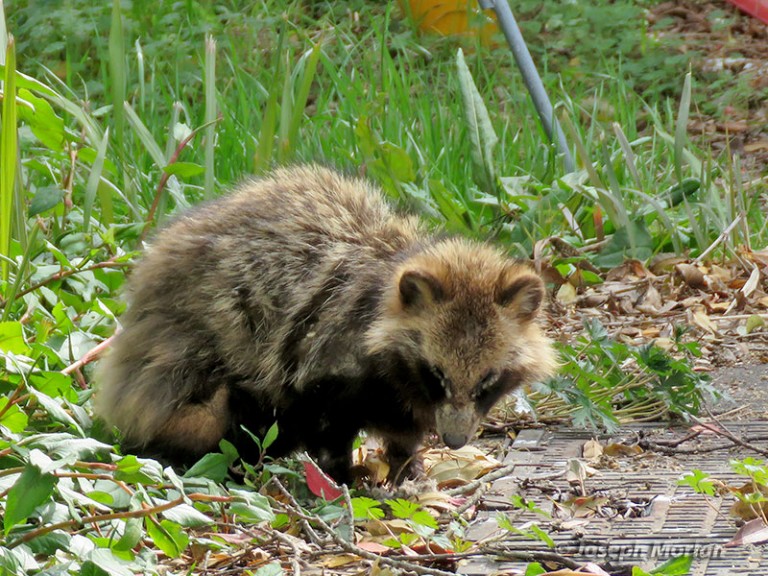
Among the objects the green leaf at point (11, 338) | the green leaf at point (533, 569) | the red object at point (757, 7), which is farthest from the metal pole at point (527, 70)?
the green leaf at point (533, 569)

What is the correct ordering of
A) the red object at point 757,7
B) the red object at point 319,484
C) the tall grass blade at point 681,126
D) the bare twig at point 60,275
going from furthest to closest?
the red object at point 757,7 → the tall grass blade at point 681,126 → the bare twig at point 60,275 → the red object at point 319,484

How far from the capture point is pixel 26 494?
232 cm

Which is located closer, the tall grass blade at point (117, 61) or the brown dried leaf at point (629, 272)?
the tall grass blade at point (117, 61)

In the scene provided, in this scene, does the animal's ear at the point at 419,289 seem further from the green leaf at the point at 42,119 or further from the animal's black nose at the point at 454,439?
the green leaf at the point at 42,119

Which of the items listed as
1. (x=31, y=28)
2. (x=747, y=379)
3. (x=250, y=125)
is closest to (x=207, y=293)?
(x=747, y=379)

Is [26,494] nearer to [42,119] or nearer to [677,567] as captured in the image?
[677,567]

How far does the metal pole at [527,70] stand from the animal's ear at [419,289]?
2.91 metres

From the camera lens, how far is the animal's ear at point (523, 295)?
3602 mm

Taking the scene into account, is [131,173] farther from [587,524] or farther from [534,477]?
[587,524]

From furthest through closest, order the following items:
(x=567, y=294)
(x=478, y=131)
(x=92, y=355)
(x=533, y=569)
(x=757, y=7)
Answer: (x=757, y=7) < (x=478, y=131) < (x=567, y=294) < (x=92, y=355) < (x=533, y=569)

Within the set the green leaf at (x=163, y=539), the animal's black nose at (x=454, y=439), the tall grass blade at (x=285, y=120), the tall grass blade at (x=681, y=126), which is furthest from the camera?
the tall grass blade at (x=681, y=126)

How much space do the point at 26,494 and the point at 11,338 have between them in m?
0.81

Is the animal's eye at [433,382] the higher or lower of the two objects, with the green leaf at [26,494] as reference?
lower

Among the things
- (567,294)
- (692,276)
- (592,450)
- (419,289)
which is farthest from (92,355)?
(692,276)
